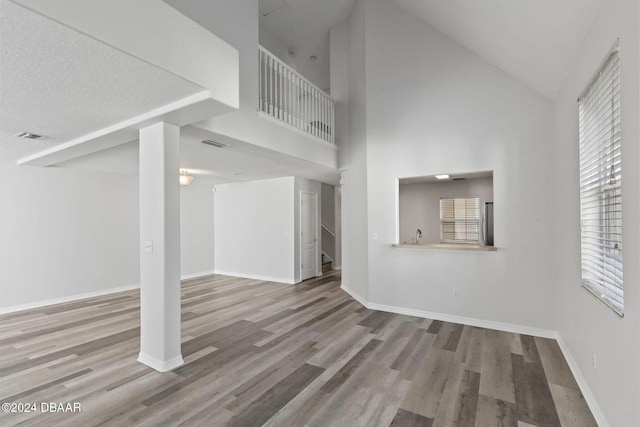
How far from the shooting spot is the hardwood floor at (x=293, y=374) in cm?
223

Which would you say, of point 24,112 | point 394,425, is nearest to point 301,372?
point 394,425

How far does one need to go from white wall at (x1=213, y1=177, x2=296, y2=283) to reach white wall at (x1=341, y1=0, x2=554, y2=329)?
1965 mm

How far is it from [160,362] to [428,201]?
4.59m

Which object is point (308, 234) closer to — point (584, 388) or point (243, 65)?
point (243, 65)

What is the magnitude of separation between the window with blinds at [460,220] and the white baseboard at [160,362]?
4.32 metres

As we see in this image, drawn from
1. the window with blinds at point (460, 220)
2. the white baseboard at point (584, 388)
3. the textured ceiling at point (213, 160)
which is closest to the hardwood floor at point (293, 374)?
the white baseboard at point (584, 388)

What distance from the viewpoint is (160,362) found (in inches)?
115

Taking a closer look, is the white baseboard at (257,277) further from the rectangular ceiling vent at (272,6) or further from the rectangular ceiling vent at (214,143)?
the rectangular ceiling vent at (272,6)

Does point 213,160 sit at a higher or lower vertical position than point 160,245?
higher

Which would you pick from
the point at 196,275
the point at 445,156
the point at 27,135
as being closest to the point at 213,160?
the point at 27,135

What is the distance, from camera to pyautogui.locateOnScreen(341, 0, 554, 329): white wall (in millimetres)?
3699

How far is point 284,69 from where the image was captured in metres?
4.43

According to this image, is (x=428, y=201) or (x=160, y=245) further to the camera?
(x=428, y=201)

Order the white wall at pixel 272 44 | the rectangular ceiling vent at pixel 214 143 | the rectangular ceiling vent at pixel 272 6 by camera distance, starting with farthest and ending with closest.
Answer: the white wall at pixel 272 44 < the rectangular ceiling vent at pixel 272 6 < the rectangular ceiling vent at pixel 214 143
